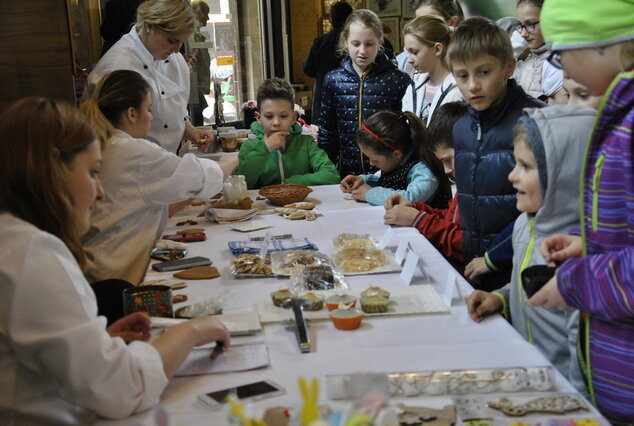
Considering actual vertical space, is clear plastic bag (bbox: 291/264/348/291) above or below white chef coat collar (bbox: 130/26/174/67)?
below

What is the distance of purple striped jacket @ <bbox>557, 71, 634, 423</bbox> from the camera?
1442 millimetres

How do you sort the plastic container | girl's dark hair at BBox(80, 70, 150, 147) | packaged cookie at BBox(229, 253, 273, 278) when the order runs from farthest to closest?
1. the plastic container
2. girl's dark hair at BBox(80, 70, 150, 147)
3. packaged cookie at BBox(229, 253, 273, 278)

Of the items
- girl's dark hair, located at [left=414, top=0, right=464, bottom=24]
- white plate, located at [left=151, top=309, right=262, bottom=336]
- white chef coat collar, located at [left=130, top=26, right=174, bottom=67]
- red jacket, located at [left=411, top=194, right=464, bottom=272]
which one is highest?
girl's dark hair, located at [left=414, top=0, right=464, bottom=24]

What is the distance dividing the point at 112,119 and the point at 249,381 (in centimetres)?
172

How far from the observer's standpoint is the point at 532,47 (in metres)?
4.70

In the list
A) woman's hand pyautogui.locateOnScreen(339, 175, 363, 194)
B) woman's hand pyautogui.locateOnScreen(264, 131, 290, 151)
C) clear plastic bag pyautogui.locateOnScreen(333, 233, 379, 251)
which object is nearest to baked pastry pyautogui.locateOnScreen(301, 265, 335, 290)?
clear plastic bag pyautogui.locateOnScreen(333, 233, 379, 251)

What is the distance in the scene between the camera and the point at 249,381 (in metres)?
1.50

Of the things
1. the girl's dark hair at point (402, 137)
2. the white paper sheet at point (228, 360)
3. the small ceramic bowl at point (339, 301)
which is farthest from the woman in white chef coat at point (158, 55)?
the white paper sheet at point (228, 360)

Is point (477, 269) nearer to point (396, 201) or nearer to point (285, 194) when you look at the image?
point (396, 201)

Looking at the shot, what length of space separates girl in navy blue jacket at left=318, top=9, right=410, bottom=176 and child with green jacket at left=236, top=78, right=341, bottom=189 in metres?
0.44

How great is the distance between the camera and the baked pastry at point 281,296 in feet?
6.31

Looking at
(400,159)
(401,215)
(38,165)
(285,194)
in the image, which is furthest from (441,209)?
(38,165)

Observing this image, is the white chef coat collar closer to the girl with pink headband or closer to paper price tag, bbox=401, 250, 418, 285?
the girl with pink headband

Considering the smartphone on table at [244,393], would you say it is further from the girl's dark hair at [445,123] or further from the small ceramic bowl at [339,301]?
the girl's dark hair at [445,123]
